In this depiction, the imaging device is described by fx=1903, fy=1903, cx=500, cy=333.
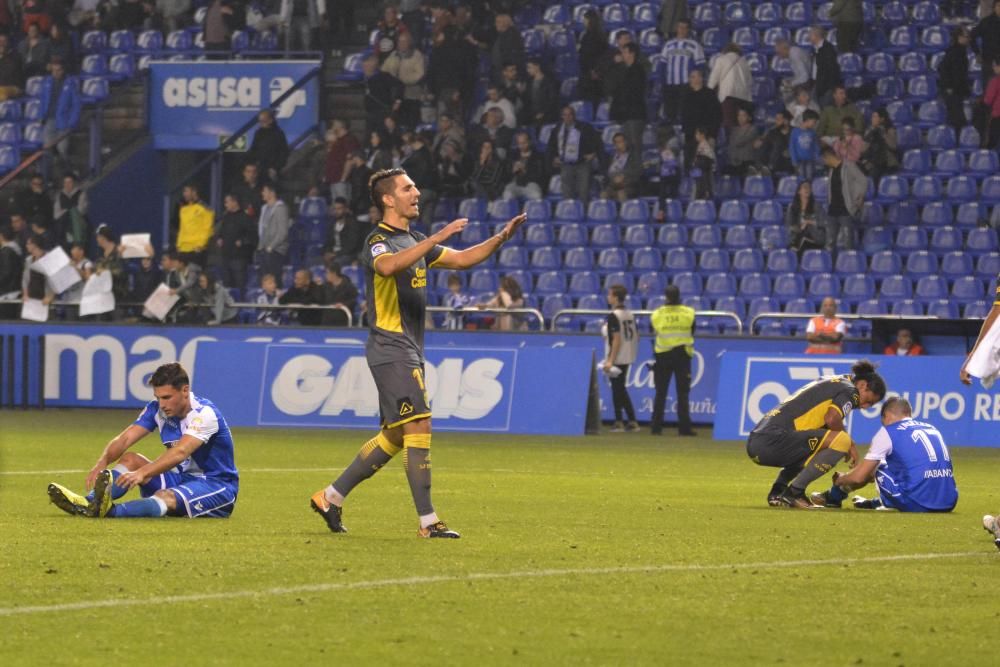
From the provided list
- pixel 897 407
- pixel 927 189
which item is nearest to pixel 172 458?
pixel 897 407

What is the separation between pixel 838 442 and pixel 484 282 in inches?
630

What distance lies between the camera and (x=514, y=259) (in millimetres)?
30219

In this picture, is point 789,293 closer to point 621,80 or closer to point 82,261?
point 621,80

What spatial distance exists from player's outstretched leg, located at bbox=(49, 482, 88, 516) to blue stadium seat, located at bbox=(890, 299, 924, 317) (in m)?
17.0

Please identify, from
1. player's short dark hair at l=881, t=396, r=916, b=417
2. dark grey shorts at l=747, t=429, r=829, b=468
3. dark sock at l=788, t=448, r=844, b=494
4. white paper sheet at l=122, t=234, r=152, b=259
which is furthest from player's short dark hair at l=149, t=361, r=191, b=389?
white paper sheet at l=122, t=234, r=152, b=259

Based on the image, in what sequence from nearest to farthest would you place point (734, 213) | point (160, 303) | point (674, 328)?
1. point (674, 328)
2. point (160, 303)
3. point (734, 213)

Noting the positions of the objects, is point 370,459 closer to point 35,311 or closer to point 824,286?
Result: point 824,286

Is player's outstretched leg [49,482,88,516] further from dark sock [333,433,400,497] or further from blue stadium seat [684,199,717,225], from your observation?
blue stadium seat [684,199,717,225]

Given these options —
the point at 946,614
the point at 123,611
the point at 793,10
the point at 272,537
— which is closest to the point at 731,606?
the point at 946,614

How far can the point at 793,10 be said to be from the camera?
3147 centimetres

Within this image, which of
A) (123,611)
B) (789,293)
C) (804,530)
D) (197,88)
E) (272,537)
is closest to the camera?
(123,611)

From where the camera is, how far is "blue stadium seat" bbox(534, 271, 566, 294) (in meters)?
29.4

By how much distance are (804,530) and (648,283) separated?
54.9 ft

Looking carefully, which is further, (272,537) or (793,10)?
(793,10)
